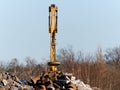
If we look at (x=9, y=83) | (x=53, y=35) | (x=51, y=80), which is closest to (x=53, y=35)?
(x=53, y=35)

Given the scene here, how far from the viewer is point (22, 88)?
1498 cm

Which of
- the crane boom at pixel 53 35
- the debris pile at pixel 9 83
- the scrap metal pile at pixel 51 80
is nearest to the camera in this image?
the debris pile at pixel 9 83

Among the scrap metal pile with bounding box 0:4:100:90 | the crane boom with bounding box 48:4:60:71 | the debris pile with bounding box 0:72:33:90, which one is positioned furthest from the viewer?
the crane boom with bounding box 48:4:60:71

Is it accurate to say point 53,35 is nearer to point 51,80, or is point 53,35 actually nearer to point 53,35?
point 53,35

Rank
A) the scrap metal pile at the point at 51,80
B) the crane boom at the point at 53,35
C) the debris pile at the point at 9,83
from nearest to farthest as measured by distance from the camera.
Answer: the debris pile at the point at 9,83
the scrap metal pile at the point at 51,80
the crane boom at the point at 53,35

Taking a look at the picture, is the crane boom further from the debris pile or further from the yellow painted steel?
the debris pile

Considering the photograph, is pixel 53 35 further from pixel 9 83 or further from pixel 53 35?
pixel 9 83

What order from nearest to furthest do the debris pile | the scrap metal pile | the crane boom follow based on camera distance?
the debris pile, the scrap metal pile, the crane boom

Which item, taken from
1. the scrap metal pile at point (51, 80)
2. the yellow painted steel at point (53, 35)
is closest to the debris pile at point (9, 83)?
the scrap metal pile at point (51, 80)

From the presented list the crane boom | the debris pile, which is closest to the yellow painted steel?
the crane boom

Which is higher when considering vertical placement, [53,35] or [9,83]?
[53,35]

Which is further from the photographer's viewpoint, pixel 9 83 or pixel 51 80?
pixel 51 80

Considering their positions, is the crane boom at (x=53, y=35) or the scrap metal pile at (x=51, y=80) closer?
the scrap metal pile at (x=51, y=80)

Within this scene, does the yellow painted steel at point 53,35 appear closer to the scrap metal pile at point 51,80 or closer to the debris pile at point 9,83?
the scrap metal pile at point 51,80
